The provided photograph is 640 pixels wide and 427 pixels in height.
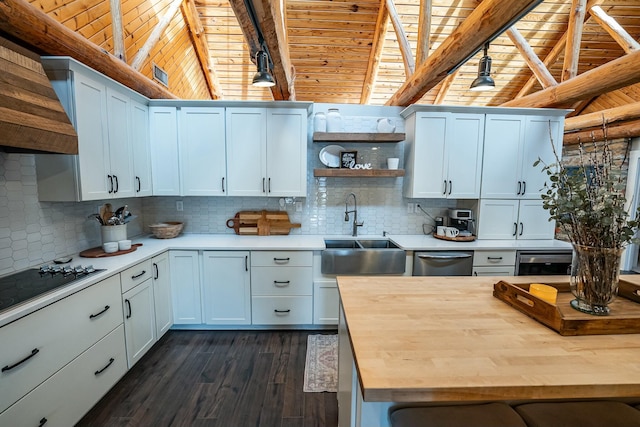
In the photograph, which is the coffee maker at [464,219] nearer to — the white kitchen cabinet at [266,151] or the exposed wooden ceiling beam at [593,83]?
the exposed wooden ceiling beam at [593,83]

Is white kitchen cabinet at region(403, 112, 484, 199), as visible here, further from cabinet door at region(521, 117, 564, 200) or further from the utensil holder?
the utensil holder

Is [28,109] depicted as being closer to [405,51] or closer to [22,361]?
[22,361]

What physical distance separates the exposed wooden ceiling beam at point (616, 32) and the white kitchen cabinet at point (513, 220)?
171 cm

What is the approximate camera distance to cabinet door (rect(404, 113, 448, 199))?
294cm

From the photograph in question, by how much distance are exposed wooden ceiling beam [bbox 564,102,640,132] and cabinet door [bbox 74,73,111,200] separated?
525 centimetres

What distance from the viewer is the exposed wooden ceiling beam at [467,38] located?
61.0 inches

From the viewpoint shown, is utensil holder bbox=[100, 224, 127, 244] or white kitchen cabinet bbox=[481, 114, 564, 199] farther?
white kitchen cabinet bbox=[481, 114, 564, 199]

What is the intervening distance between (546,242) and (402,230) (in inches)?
61.1

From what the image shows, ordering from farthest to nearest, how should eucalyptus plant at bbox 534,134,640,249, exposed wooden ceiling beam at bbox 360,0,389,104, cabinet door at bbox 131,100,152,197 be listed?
1. exposed wooden ceiling beam at bbox 360,0,389,104
2. cabinet door at bbox 131,100,152,197
3. eucalyptus plant at bbox 534,134,640,249

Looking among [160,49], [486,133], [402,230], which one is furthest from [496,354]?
[160,49]

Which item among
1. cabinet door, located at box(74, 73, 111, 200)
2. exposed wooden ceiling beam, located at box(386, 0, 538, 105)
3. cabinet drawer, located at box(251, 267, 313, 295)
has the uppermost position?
Answer: exposed wooden ceiling beam, located at box(386, 0, 538, 105)

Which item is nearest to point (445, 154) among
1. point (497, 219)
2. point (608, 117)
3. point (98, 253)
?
point (497, 219)

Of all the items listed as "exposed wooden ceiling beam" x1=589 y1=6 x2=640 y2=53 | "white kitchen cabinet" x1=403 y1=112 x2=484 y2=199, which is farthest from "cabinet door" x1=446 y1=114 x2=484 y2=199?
"exposed wooden ceiling beam" x1=589 y1=6 x2=640 y2=53

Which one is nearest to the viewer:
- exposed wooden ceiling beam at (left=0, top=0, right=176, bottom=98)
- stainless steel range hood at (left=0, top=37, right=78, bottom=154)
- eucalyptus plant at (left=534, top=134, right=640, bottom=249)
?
eucalyptus plant at (left=534, top=134, right=640, bottom=249)
